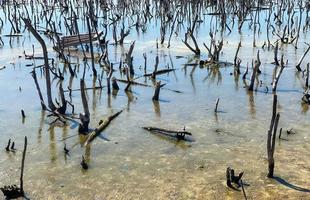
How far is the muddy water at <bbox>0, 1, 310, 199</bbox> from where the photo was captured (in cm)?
452

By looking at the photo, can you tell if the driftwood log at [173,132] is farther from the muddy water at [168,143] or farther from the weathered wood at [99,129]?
the weathered wood at [99,129]

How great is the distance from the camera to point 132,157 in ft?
17.2

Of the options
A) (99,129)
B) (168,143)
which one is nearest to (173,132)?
(168,143)

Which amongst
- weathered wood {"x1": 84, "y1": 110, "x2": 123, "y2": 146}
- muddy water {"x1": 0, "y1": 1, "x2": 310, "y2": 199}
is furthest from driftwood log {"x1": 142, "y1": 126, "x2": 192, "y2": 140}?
weathered wood {"x1": 84, "y1": 110, "x2": 123, "y2": 146}

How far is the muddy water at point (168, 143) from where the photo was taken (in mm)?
4516

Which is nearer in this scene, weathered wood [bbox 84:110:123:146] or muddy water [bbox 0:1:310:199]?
muddy water [bbox 0:1:310:199]

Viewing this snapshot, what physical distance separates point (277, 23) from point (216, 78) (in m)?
7.72

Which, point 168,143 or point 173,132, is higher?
point 173,132

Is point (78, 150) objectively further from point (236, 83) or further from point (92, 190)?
point (236, 83)

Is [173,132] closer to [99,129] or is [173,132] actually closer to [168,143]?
[168,143]

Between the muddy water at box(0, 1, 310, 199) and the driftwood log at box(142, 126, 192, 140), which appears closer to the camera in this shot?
the muddy water at box(0, 1, 310, 199)

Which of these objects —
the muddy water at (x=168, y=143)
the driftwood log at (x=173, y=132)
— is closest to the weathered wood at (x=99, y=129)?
the muddy water at (x=168, y=143)

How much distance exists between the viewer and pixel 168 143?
5.62m

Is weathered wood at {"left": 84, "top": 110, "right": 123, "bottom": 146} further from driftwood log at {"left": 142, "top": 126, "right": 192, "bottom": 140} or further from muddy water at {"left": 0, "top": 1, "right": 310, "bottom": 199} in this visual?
driftwood log at {"left": 142, "top": 126, "right": 192, "bottom": 140}
